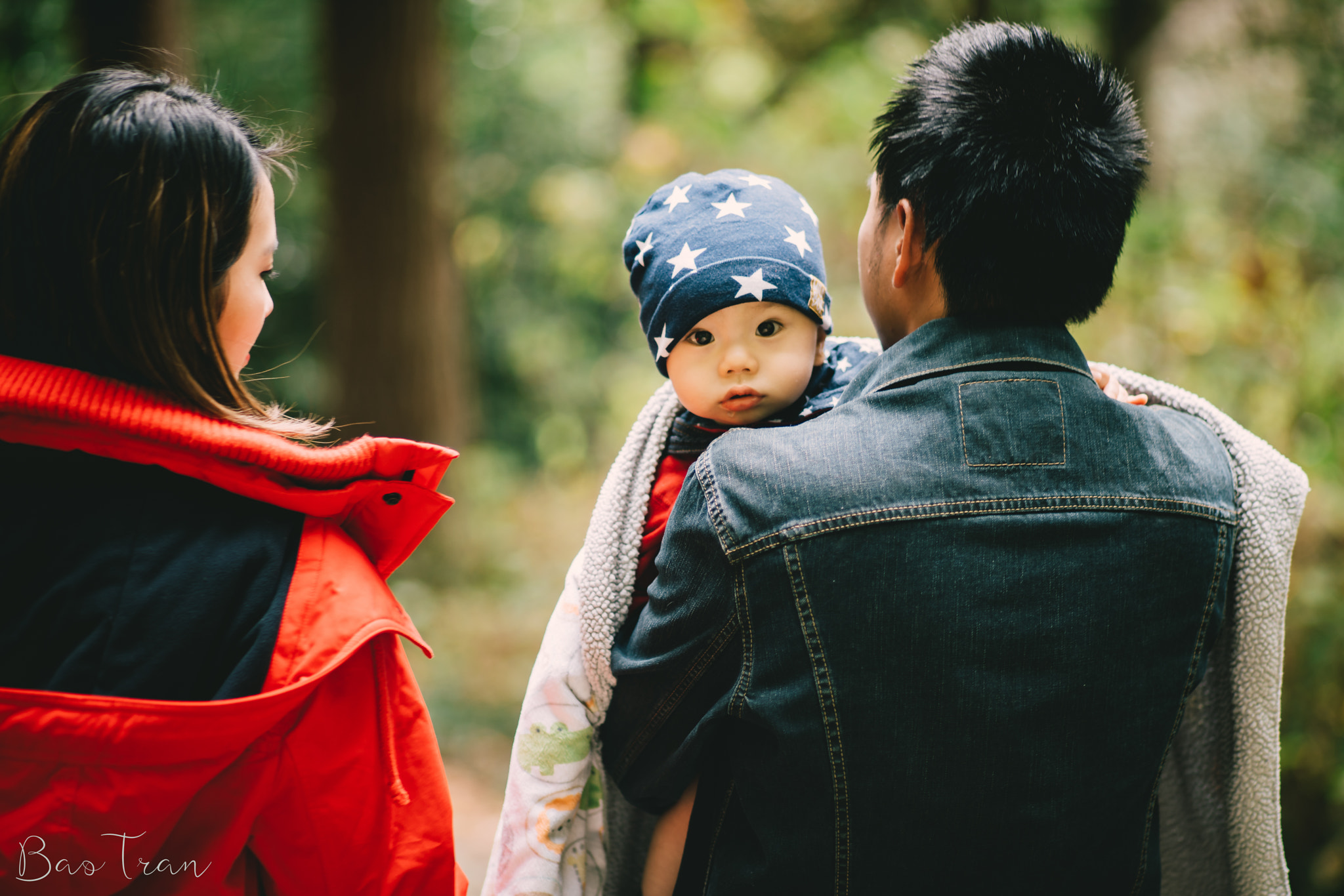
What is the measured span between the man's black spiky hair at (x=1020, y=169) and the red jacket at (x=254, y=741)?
32.6 inches

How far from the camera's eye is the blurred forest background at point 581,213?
351 cm

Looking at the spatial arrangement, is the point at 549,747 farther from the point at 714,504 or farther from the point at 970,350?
the point at 970,350

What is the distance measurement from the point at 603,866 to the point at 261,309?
1.10 m

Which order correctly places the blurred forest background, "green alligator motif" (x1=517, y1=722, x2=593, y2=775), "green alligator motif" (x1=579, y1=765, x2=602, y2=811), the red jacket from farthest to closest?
the blurred forest background
"green alligator motif" (x1=579, y1=765, x2=602, y2=811)
"green alligator motif" (x1=517, y1=722, x2=593, y2=775)
the red jacket

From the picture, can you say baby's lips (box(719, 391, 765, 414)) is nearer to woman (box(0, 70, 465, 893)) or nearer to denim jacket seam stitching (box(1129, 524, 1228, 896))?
woman (box(0, 70, 465, 893))

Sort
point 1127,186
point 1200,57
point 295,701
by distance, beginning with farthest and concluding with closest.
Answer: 1. point 1200,57
2. point 1127,186
3. point 295,701

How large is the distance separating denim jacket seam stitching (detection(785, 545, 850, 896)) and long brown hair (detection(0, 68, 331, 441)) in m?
0.80

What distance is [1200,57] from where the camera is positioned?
18.8 ft

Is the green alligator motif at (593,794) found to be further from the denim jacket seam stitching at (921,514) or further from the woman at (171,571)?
the denim jacket seam stitching at (921,514)

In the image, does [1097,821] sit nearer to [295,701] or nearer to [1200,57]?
[295,701]

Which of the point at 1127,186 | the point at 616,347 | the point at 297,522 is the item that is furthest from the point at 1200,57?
the point at 297,522

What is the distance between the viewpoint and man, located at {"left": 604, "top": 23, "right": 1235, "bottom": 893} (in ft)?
4.04
